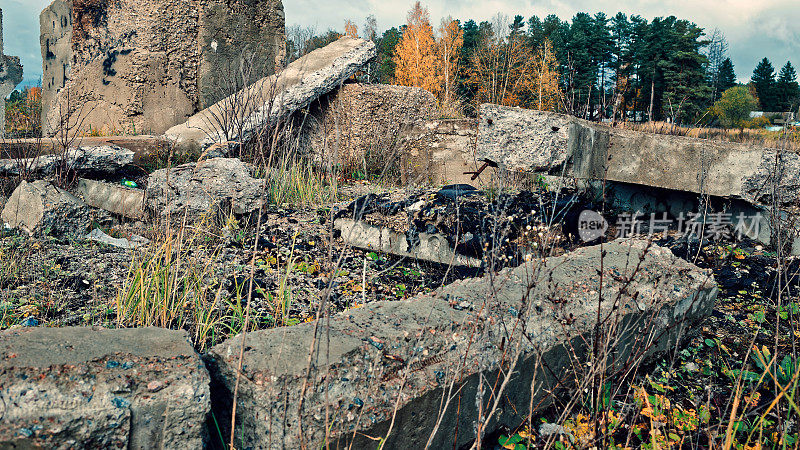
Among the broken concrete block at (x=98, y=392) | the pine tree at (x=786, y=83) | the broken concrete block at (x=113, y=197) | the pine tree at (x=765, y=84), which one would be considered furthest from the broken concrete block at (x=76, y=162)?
the pine tree at (x=765, y=84)

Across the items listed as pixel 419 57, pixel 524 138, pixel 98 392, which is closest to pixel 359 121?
pixel 524 138

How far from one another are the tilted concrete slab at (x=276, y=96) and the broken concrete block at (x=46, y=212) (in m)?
1.77

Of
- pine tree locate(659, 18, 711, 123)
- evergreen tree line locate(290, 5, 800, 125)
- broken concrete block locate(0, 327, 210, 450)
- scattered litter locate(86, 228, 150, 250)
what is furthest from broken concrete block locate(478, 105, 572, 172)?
pine tree locate(659, 18, 711, 123)

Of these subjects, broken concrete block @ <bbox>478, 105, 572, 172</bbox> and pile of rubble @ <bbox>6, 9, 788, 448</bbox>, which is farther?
broken concrete block @ <bbox>478, 105, 572, 172</bbox>

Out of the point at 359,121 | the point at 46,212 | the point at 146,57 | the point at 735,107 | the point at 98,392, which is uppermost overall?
the point at 735,107

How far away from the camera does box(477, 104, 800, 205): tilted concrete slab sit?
392cm

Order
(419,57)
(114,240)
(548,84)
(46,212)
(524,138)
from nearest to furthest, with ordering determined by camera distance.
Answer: (46,212) → (114,240) → (524,138) → (548,84) → (419,57)

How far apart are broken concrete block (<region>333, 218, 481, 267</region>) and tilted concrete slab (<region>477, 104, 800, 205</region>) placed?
0.87m

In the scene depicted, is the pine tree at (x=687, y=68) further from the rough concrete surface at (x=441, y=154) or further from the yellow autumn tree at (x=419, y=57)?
the rough concrete surface at (x=441, y=154)

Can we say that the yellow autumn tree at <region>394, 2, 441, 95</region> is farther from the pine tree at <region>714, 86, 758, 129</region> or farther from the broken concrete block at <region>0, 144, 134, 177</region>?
Answer: the broken concrete block at <region>0, 144, 134, 177</region>

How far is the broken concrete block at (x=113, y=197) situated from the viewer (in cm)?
401

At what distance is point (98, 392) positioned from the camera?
4.32 ft

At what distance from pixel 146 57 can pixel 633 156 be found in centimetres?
519

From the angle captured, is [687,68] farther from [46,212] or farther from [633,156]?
[46,212]
